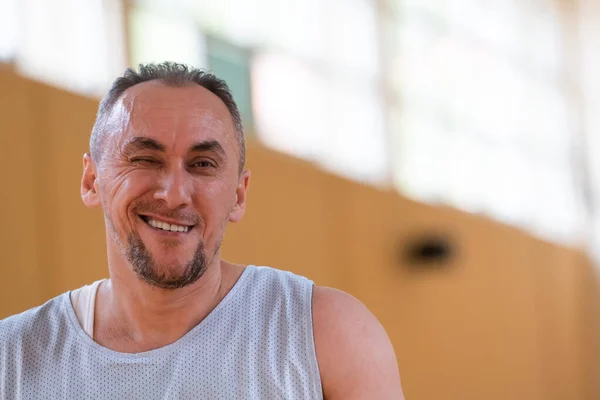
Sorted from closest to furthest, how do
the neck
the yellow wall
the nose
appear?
the nose → the neck → the yellow wall

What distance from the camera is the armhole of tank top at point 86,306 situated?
1.59 metres

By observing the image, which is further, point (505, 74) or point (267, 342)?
point (505, 74)

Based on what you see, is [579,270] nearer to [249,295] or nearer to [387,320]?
[387,320]

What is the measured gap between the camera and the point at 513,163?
557 centimetres

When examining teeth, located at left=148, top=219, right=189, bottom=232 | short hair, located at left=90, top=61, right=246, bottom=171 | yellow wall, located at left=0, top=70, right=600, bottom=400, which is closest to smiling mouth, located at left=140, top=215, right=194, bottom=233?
teeth, located at left=148, top=219, right=189, bottom=232

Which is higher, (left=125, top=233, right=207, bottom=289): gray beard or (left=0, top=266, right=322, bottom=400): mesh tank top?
(left=125, top=233, right=207, bottom=289): gray beard

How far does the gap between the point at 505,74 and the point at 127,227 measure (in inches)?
179

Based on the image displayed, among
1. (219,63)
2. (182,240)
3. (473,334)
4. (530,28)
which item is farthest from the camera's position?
(530,28)

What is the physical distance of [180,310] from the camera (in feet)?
5.14

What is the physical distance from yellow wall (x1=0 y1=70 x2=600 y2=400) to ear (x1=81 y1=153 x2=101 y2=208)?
197cm

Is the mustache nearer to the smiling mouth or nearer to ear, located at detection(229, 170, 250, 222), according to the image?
the smiling mouth

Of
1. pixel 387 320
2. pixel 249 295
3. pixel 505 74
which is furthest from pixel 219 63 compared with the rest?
pixel 249 295

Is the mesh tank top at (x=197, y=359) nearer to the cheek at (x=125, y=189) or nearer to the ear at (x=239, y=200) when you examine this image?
the ear at (x=239, y=200)

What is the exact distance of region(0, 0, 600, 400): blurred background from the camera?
3623 millimetres
